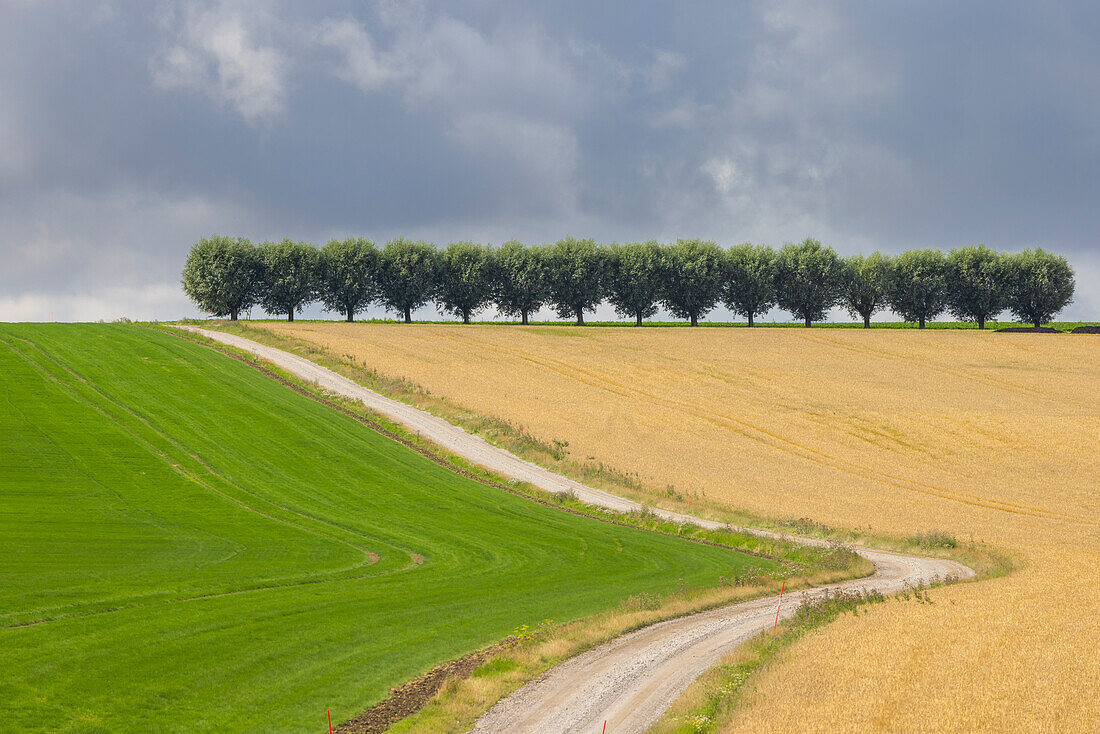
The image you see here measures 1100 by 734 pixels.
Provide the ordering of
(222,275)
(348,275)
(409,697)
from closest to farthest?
(409,697), (222,275), (348,275)

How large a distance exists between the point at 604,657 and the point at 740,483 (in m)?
31.7

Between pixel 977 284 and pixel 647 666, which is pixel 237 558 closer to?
pixel 647 666

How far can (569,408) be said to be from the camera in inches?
2648

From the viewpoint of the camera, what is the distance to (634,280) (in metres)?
130

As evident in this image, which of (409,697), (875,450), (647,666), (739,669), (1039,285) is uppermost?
(1039,285)

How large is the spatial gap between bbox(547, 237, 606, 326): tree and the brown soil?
110 meters

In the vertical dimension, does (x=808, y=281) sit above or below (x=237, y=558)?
above

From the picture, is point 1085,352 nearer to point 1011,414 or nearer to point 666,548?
point 1011,414

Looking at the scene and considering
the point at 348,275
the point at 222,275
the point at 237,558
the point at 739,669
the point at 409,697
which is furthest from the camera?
the point at 348,275

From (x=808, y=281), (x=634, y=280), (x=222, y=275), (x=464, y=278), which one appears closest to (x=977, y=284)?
(x=808, y=281)

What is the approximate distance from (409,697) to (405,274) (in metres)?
112

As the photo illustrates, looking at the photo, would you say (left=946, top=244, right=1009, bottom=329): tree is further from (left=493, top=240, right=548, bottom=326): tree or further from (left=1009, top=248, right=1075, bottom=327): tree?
(left=493, top=240, right=548, bottom=326): tree

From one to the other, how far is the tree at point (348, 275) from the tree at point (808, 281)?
62711 mm

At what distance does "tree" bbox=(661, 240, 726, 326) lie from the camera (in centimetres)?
13025
